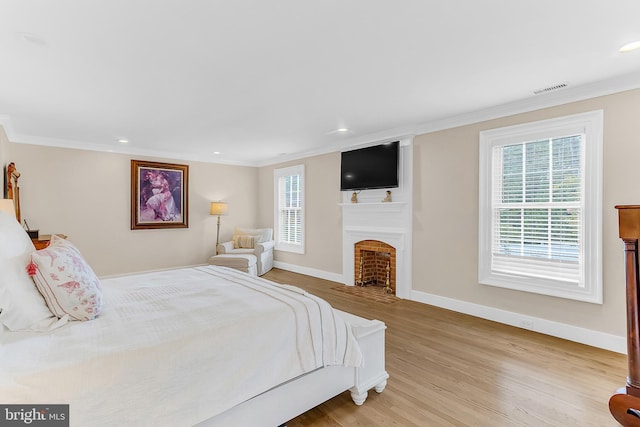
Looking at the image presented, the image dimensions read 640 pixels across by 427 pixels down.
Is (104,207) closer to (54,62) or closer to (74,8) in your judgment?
(54,62)

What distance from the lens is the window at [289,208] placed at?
6367 millimetres

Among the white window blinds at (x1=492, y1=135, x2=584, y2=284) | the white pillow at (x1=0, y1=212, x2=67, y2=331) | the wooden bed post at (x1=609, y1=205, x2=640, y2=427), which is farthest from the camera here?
the white window blinds at (x1=492, y1=135, x2=584, y2=284)

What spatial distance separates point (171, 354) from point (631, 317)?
2.34 meters

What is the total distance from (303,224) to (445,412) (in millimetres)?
4570

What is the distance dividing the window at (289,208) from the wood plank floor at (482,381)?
3.37 meters

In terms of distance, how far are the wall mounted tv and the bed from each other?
292 cm

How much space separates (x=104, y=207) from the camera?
216 inches

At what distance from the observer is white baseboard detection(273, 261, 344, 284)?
5.59 meters

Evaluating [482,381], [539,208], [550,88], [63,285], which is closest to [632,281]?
[482,381]

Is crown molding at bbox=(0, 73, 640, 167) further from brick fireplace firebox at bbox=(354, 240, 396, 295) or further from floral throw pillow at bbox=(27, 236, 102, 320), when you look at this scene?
floral throw pillow at bbox=(27, 236, 102, 320)

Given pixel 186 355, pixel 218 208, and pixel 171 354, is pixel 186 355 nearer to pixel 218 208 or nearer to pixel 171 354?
pixel 171 354

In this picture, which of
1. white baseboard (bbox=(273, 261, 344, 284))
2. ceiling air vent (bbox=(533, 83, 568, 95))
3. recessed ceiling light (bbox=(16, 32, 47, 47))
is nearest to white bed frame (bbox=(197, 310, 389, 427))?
recessed ceiling light (bbox=(16, 32, 47, 47))

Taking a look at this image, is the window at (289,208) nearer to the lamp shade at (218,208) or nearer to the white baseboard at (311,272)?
the white baseboard at (311,272)

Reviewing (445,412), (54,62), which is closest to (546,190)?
(445,412)
